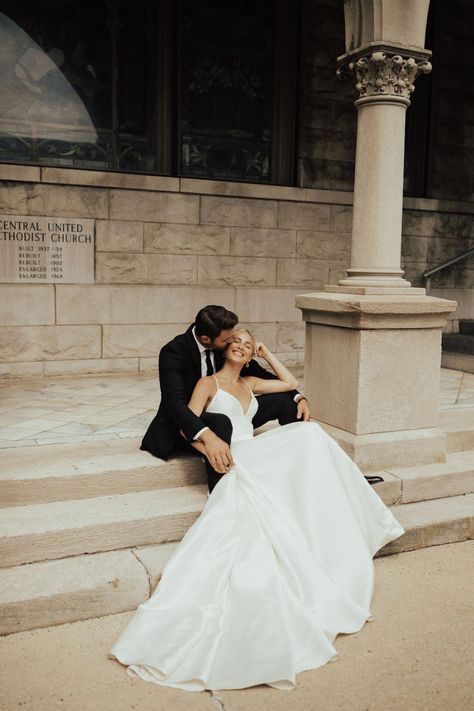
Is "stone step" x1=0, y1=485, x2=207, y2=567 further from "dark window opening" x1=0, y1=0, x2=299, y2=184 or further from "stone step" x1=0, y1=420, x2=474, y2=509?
"dark window opening" x1=0, y1=0, x2=299, y2=184

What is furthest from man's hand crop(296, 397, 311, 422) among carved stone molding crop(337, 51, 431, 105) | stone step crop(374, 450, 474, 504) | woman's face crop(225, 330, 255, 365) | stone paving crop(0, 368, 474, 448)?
carved stone molding crop(337, 51, 431, 105)

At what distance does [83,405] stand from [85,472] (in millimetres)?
1893

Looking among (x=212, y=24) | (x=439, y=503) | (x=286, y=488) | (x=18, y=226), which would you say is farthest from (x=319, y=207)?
(x=286, y=488)

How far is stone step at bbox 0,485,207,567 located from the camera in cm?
382

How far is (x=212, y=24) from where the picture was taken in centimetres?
846

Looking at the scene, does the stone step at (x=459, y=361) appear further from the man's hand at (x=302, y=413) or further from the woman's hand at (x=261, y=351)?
the woman's hand at (x=261, y=351)

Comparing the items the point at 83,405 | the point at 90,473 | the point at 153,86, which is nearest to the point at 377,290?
the point at 90,473

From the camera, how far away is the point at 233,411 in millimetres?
4559

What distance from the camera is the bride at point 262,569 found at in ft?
10.1

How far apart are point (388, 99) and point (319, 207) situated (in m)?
3.93

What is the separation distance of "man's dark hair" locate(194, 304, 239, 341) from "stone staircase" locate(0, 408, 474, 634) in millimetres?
903

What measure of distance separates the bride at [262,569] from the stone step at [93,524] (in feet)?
1.65

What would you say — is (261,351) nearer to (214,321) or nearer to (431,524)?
(214,321)

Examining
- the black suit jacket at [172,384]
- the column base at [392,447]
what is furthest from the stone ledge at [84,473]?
the column base at [392,447]
